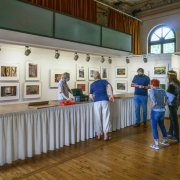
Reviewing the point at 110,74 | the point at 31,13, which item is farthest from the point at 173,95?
the point at 110,74

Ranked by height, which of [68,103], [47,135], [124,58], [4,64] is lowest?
[47,135]

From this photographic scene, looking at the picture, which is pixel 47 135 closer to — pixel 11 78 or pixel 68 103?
pixel 68 103

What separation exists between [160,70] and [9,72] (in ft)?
20.3

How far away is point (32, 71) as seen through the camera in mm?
7102

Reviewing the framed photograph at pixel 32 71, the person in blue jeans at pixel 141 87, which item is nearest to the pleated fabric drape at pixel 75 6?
the framed photograph at pixel 32 71

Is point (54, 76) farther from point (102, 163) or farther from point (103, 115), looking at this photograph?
point (102, 163)

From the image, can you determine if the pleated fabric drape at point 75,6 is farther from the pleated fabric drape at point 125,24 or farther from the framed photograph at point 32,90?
the framed photograph at point 32,90

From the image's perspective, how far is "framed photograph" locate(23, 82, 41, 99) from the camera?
6.98m

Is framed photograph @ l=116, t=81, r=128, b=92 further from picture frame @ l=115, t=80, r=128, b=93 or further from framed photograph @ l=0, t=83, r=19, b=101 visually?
framed photograph @ l=0, t=83, r=19, b=101

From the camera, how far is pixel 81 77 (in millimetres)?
8875

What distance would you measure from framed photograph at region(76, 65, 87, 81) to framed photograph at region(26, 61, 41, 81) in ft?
6.61

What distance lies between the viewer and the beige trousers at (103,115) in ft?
16.1

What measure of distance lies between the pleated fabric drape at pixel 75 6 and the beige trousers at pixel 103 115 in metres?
5.03

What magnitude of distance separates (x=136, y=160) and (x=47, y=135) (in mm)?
2013
